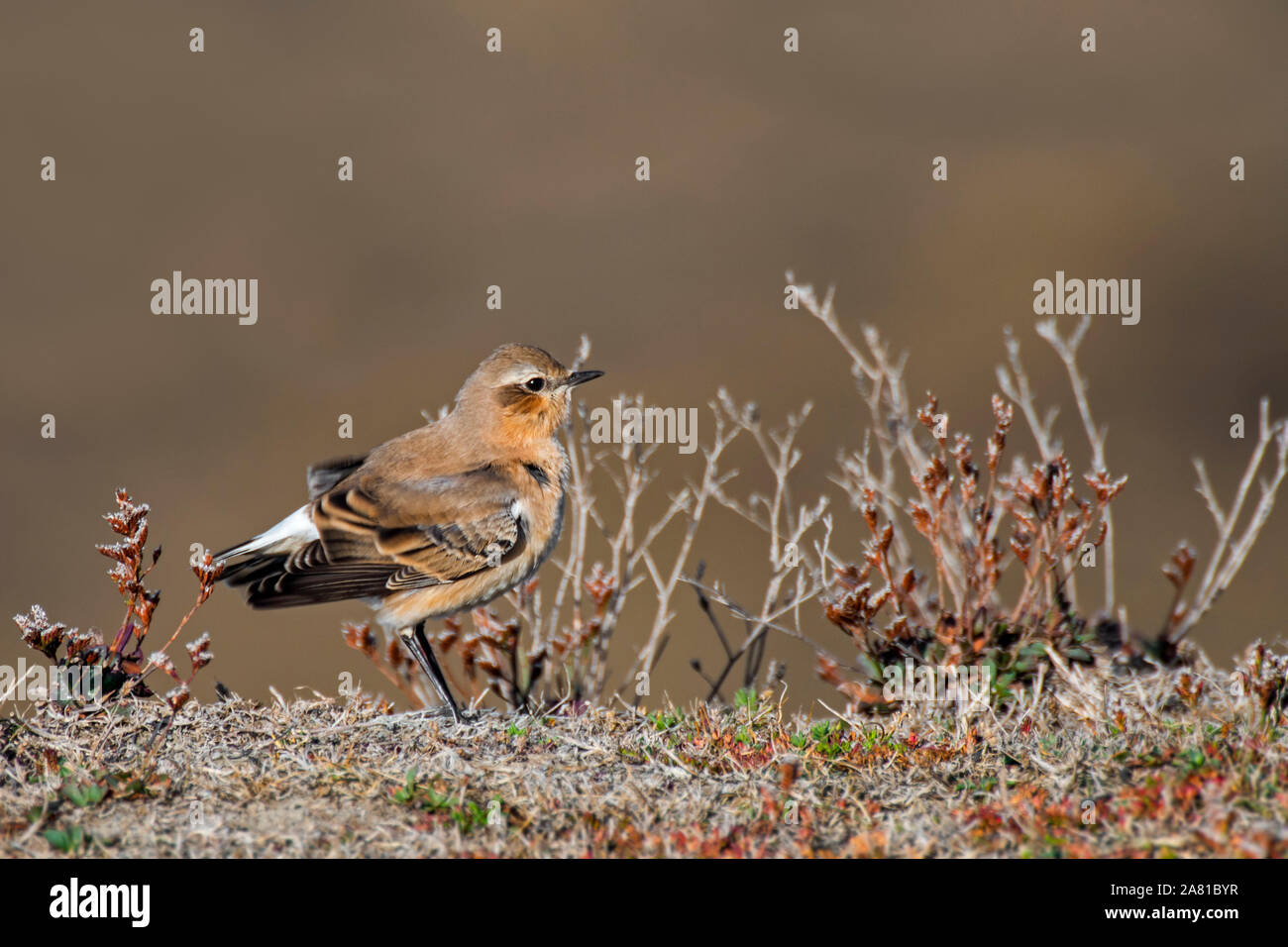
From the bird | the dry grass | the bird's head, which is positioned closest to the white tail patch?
Answer: the bird

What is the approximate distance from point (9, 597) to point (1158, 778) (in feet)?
46.9

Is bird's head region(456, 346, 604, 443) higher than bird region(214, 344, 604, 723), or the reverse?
bird's head region(456, 346, 604, 443)

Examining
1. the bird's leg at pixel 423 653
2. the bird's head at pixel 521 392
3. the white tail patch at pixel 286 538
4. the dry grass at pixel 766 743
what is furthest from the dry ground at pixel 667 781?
the bird's head at pixel 521 392

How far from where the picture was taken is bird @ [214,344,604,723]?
24.6 feet

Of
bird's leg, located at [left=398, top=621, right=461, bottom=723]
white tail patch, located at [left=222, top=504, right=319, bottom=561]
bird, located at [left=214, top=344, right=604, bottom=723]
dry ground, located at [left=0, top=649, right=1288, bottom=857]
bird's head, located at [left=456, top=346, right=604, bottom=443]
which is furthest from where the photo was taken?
bird's head, located at [left=456, top=346, right=604, bottom=443]

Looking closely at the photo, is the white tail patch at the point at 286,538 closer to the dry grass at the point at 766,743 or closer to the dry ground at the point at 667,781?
the dry grass at the point at 766,743

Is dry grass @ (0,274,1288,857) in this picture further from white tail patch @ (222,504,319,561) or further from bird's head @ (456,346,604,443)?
white tail patch @ (222,504,319,561)

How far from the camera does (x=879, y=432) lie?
7.98 metres

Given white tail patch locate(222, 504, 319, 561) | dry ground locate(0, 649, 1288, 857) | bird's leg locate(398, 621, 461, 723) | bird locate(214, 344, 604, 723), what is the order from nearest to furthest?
1. dry ground locate(0, 649, 1288, 857)
2. bird's leg locate(398, 621, 461, 723)
3. bird locate(214, 344, 604, 723)
4. white tail patch locate(222, 504, 319, 561)

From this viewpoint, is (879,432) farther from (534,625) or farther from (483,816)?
(483,816)

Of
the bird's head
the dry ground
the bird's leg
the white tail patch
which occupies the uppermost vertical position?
the bird's head

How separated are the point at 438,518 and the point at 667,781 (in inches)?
105

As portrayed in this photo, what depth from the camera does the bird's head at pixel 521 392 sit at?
27.6 feet
